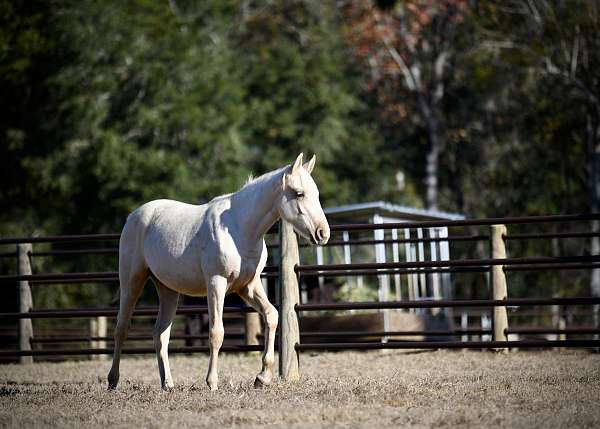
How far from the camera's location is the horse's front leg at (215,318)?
7.07m

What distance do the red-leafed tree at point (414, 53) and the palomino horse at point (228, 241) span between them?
21.4 meters

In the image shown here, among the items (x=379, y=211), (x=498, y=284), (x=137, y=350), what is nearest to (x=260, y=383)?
(x=137, y=350)

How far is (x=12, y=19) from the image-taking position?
2434cm

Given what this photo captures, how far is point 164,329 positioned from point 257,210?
4.63 feet

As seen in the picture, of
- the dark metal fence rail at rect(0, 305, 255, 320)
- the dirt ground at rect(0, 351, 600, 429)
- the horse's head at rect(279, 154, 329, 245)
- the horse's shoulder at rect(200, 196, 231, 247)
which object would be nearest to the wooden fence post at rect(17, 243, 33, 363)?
the dark metal fence rail at rect(0, 305, 255, 320)

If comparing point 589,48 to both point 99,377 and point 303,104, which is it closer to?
point 303,104

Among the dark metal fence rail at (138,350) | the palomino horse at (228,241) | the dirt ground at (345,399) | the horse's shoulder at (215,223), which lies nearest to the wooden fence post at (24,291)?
the dark metal fence rail at (138,350)

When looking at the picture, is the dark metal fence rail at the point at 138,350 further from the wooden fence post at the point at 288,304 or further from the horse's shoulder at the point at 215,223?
the horse's shoulder at the point at 215,223

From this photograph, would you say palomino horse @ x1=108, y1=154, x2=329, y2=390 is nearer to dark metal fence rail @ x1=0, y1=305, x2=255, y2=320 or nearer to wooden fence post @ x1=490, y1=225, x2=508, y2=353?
dark metal fence rail @ x1=0, y1=305, x2=255, y2=320

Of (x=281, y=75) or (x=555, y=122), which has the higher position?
(x=281, y=75)

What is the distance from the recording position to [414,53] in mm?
29203

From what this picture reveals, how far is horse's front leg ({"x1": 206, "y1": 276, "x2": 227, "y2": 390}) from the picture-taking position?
7066 mm

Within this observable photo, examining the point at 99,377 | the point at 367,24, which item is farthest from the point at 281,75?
the point at 99,377

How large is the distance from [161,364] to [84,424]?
185cm
